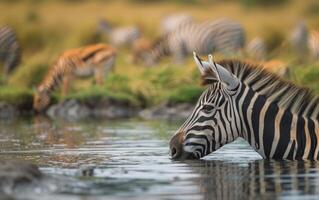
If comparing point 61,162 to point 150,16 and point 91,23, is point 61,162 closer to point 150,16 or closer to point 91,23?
point 91,23

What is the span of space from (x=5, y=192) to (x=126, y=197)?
1093 mm

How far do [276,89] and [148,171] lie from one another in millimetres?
1707

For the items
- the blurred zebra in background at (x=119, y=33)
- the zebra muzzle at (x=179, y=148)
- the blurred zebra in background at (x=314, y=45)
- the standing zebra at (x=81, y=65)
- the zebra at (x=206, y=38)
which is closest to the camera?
the zebra muzzle at (x=179, y=148)

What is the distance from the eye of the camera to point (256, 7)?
176 ft

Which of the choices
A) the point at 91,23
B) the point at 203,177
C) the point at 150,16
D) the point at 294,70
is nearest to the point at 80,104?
the point at 294,70

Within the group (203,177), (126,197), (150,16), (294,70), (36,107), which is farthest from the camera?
(150,16)

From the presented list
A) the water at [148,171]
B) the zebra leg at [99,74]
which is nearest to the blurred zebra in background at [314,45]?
the zebra leg at [99,74]

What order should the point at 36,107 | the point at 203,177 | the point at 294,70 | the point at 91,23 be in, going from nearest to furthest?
the point at 203,177, the point at 294,70, the point at 36,107, the point at 91,23

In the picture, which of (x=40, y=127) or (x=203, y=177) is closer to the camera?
(x=203, y=177)

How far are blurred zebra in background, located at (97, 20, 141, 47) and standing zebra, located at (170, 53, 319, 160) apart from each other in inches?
1364

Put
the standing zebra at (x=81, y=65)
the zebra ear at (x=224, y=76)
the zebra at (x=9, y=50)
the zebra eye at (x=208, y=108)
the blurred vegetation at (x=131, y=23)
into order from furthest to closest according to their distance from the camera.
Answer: the zebra at (x=9, y=50), the standing zebra at (x=81, y=65), the blurred vegetation at (x=131, y=23), the zebra eye at (x=208, y=108), the zebra ear at (x=224, y=76)

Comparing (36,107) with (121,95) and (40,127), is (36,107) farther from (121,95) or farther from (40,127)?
(40,127)

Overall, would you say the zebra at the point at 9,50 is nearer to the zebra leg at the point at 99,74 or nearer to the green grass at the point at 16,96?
the zebra leg at the point at 99,74

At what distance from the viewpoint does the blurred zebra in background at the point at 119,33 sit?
4631 centimetres
